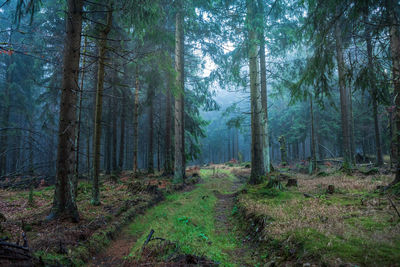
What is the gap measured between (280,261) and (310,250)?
0.54m

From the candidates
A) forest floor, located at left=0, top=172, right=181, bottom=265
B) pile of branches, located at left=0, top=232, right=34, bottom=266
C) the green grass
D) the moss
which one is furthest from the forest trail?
the moss

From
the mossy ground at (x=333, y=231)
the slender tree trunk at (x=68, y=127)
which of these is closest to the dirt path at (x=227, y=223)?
the mossy ground at (x=333, y=231)

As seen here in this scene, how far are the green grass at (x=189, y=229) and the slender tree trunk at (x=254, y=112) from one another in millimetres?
3538

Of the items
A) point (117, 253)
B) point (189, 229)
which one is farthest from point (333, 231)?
point (117, 253)

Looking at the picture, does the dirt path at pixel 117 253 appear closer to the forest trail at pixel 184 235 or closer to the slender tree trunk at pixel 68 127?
the forest trail at pixel 184 235

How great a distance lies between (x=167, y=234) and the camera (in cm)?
514

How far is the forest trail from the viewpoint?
12.9ft

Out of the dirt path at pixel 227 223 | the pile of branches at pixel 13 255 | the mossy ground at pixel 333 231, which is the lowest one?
the dirt path at pixel 227 223

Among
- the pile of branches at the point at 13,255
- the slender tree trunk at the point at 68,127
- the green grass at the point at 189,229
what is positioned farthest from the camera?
the slender tree trunk at the point at 68,127

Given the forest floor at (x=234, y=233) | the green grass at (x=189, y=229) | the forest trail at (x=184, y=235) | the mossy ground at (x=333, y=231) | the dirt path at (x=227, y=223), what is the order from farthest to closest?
the green grass at (x=189, y=229) < the dirt path at (x=227, y=223) < the forest trail at (x=184, y=235) < the forest floor at (x=234, y=233) < the mossy ground at (x=333, y=231)

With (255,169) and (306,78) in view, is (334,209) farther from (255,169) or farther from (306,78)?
(255,169)

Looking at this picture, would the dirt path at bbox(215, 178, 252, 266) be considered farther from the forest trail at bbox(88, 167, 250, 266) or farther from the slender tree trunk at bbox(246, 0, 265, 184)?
the slender tree trunk at bbox(246, 0, 265, 184)

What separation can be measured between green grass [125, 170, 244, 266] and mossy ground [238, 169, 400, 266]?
925 mm

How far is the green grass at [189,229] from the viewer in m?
4.26
